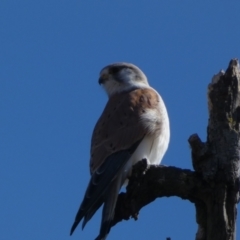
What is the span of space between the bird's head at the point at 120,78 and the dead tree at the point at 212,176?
2587 millimetres

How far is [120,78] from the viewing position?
8.35 m

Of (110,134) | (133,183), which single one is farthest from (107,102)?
(133,183)

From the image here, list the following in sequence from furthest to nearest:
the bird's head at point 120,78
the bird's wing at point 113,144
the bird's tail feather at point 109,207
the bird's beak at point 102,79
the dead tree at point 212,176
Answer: the bird's beak at point 102,79
the bird's head at point 120,78
the bird's wing at point 113,144
the bird's tail feather at point 109,207
the dead tree at point 212,176

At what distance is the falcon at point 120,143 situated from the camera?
241 inches

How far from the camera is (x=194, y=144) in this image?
545cm

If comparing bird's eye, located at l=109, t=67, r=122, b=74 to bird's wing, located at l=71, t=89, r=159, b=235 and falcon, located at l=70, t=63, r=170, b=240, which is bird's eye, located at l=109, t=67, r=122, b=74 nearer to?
falcon, located at l=70, t=63, r=170, b=240

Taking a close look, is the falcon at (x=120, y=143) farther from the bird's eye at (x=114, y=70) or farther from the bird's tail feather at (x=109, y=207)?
the bird's eye at (x=114, y=70)

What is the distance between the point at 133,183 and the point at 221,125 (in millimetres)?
919

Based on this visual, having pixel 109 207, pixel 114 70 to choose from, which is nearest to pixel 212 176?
pixel 109 207

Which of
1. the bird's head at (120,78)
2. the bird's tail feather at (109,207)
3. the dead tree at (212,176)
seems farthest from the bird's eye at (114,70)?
the dead tree at (212,176)

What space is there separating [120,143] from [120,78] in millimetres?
1680

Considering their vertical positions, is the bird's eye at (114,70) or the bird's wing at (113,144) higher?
the bird's eye at (114,70)

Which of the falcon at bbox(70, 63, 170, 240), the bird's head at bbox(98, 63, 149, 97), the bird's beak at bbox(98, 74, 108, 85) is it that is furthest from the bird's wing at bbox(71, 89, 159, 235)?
the bird's beak at bbox(98, 74, 108, 85)

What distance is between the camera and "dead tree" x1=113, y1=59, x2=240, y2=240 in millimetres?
5164
